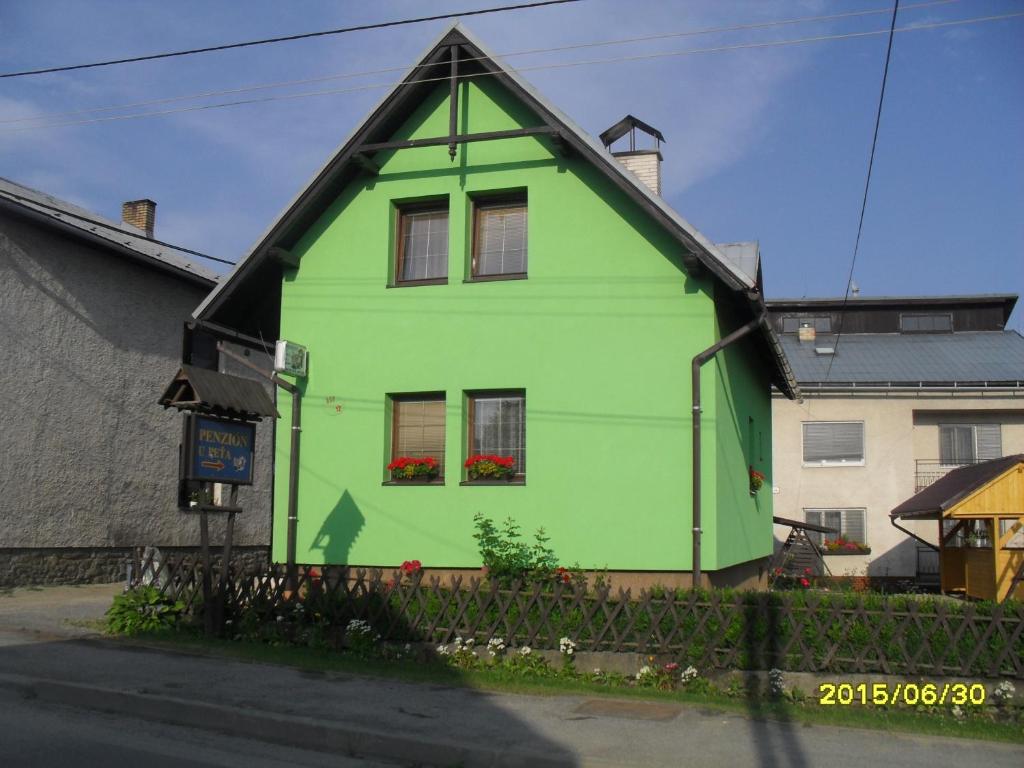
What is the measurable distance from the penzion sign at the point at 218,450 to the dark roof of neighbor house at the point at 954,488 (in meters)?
12.4

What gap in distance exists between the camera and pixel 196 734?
356 inches

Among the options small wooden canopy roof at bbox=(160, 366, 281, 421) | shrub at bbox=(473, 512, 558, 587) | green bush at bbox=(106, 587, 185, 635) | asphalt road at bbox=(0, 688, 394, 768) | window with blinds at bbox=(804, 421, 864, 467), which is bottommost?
asphalt road at bbox=(0, 688, 394, 768)

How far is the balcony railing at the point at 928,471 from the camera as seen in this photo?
31.7 m

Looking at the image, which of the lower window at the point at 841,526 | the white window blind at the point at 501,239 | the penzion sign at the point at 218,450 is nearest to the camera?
the penzion sign at the point at 218,450

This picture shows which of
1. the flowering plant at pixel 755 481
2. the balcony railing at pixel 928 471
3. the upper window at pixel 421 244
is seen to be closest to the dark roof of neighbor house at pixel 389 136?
the upper window at pixel 421 244

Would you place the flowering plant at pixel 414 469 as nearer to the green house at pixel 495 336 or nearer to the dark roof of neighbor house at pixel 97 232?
the green house at pixel 495 336

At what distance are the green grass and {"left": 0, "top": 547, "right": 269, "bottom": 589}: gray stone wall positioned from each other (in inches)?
195

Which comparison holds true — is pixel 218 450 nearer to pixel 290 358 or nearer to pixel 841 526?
pixel 290 358

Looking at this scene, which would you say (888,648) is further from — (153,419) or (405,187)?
(153,419)

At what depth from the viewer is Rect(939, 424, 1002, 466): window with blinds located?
31.9m

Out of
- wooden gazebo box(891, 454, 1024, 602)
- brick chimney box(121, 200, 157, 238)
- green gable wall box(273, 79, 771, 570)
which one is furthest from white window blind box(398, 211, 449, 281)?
brick chimney box(121, 200, 157, 238)

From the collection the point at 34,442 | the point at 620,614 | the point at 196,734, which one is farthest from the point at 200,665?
the point at 34,442

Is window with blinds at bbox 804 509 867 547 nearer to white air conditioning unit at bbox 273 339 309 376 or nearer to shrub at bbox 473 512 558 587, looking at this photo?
shrub at bbox 473 512 558 587
